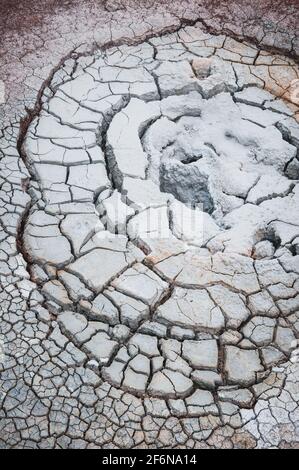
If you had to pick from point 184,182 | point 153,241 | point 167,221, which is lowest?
point 153,241

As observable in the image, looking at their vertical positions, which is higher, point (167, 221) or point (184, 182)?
point (184, 182)

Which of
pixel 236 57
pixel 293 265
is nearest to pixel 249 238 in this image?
pixel 293 265

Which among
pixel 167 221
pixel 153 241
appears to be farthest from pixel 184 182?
pixel 153 241

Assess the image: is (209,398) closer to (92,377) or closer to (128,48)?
(92,377)

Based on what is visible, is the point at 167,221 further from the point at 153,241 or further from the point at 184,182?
the point at 184,182

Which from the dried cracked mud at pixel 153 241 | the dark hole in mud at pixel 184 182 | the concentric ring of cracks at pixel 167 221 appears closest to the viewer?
the dried cracked mud at pixel 153 241

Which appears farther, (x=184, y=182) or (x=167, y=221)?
(x=184, y=182)

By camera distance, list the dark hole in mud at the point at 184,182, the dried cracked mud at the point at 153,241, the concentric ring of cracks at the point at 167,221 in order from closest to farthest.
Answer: the dried cracked mud at the point at 153,241 < the concentric ring of cracks at the point at 167,221 < the dark hole in mud at the point at 184,182
